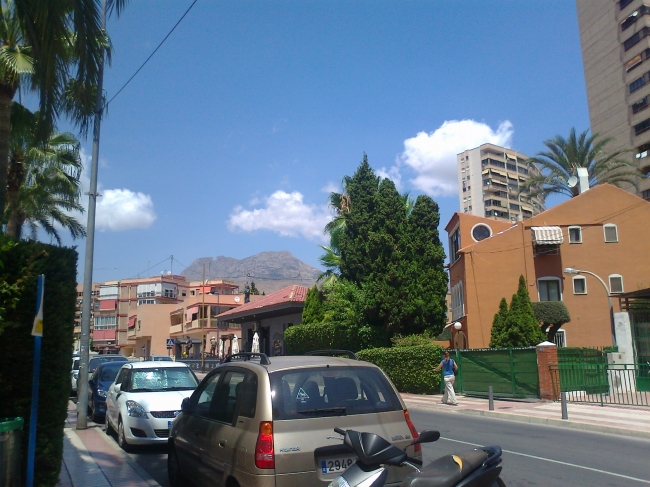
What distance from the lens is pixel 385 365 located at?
26188mm

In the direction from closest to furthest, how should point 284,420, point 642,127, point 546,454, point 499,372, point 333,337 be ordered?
point 284,420
point 546,454
point 499,372
point 333,337
point 642,127

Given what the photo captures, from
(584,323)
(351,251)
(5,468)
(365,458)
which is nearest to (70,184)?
(351,251)

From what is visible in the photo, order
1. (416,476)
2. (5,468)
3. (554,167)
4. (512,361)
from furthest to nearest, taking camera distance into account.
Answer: (554,167), (512,361), (5,468), (416,476)

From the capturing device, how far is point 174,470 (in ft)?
25.9

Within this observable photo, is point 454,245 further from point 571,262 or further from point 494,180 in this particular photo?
point 494,180

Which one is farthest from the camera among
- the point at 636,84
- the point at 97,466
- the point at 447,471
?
the point at 636,84

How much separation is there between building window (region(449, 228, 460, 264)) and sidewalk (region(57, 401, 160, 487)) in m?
26.7

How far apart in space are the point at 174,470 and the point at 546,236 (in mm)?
28268

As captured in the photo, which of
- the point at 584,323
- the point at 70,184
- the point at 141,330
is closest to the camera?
the point at 70,184

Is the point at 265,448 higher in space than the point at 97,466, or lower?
higher

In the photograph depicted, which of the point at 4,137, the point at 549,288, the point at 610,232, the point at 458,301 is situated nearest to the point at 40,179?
the point at 4,137

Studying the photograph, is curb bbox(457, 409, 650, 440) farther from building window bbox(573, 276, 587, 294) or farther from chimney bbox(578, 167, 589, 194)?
chimney bbox(578, 167, 589, 194)

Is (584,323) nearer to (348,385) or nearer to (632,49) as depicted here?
(348,385)

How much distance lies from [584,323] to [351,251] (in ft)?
44.6
